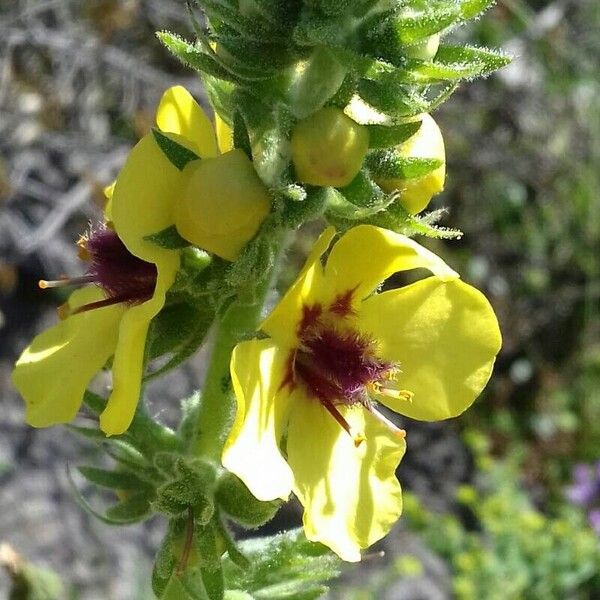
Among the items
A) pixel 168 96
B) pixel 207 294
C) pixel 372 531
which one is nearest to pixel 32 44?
pixel 168 96

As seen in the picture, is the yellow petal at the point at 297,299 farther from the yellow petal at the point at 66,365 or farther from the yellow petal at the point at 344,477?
the yellow petal at the point at 66,365

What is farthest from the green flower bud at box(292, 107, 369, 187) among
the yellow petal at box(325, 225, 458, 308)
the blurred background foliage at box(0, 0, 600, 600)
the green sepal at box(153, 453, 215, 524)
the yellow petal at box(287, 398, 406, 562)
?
the blurred background foliage at box(0, 0, 600, 600)

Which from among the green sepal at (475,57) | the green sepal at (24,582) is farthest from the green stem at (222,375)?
the green sepal at (24,582)

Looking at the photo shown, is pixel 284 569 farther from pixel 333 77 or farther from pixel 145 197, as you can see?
pixel 333 77

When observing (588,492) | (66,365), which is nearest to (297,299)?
(66,365)

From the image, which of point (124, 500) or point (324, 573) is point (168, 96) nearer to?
point (124, 500)

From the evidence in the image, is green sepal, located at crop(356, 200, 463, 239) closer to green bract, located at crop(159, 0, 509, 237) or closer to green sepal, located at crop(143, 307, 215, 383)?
green bract, located at crop(159, 0, 509, 237)
